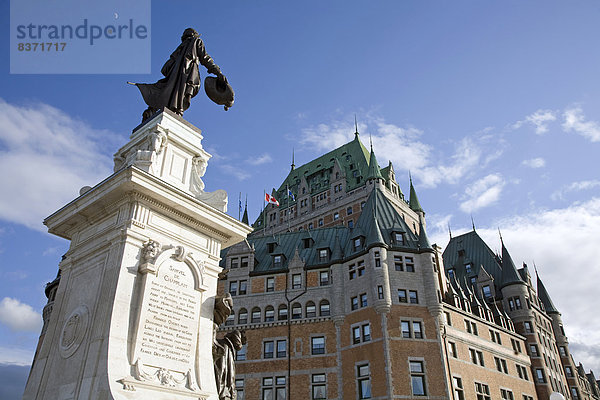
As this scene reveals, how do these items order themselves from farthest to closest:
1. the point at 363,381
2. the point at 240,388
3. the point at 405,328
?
the point at 240,388, the point at 405,328, the point at 363,381

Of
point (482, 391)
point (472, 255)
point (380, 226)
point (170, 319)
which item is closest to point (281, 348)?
point (380, 226)

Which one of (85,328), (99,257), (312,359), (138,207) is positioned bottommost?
(85,328)

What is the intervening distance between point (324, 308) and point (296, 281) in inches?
153

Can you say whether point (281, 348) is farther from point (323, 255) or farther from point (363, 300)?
point (323, 255)

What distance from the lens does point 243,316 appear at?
143 ft

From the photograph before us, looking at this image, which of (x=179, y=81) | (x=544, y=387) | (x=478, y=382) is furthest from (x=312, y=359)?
(x=179, y=81)

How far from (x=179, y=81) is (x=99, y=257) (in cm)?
485

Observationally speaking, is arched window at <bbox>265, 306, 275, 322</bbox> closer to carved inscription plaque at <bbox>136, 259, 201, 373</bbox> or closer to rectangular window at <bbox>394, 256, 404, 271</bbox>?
rectangular window at <bbox>394, 256, 404, 271</bbox>

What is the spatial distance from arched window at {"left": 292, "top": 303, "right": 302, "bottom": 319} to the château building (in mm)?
90

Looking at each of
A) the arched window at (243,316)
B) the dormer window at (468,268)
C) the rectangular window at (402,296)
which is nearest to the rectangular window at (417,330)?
the rectangular window at (402,296)

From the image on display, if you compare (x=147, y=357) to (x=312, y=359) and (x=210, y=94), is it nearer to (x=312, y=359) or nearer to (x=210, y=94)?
(x=210, y=94)

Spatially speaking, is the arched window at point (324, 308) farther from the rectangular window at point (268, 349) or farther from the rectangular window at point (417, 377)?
the rectangular window at point (417, 377)

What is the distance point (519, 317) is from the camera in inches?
2237

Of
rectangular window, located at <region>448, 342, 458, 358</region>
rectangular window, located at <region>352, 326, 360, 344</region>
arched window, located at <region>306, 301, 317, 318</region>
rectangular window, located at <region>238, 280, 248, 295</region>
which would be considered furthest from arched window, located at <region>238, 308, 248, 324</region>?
rectangular window, located at <region>448, 342, 458, 358</region>
